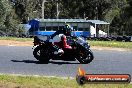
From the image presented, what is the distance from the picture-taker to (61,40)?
1636 centimetres

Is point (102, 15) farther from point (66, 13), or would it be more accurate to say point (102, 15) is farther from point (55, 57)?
point (55, 57)

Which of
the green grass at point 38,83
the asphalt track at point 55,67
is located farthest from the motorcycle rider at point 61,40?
the green grass at point 38,83

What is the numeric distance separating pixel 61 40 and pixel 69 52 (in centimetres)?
58

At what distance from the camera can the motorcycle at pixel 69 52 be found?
1622 cm

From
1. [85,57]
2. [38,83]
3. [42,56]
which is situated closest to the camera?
[38,83]

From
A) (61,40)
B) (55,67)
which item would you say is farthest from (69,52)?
(55,67)

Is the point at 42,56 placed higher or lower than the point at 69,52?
lower

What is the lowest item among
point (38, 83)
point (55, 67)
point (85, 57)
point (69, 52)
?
point (55, 67)

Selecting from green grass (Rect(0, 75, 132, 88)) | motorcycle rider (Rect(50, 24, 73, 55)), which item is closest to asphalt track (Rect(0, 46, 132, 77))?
motorcycle rider (Rect(50, 24, 73, 55))

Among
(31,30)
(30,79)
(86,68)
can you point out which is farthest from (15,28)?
(30,79)

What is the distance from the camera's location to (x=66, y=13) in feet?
338

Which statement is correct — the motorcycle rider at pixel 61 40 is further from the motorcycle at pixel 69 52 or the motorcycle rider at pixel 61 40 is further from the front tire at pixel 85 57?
the front tire at pixel 85 57

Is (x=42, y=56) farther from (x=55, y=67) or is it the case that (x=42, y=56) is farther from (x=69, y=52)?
(x=55, y=67)

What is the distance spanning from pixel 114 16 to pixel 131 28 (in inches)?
660
